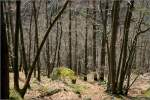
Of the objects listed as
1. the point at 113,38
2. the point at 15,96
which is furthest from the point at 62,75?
the point at 15,96

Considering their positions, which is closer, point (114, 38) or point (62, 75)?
point (114, 38)

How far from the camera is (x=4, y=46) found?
8.23 m

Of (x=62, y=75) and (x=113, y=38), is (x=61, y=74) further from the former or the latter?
(x=113, y=38)

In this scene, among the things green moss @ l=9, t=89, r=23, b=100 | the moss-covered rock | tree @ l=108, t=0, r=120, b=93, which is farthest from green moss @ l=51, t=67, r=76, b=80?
green moss @ l=9, t=89, r=23, b=100

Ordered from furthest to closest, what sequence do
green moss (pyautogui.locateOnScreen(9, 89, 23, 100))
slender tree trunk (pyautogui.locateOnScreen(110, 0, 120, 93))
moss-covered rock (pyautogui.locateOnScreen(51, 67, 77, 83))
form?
moss-covered rock (pyautogui.locateOnScreen(51, 67, 77, 83)), slender tree trunk (pyautogui.locateOnScreen(110, 0, 120, 93)), green moss (pyautogui.locateOnScreen(9, 89, 23, 100))

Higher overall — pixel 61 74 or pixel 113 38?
pixel 113 38

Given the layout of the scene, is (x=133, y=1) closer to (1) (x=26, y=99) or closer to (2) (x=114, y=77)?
(2) (x=114, y=77)

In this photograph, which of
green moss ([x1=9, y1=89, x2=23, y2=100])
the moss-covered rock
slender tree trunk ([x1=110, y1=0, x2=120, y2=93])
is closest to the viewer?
green moss ([x1=9, y1=89, x2=23, y2=100])

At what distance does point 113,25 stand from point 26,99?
6514mm

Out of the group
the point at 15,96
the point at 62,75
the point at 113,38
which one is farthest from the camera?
the point at 62,75

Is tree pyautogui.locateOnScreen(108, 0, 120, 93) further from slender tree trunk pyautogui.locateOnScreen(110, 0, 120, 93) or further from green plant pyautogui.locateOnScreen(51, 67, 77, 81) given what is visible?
green plant pyautogui.locateOnScreen(51, 67, 77, 81)

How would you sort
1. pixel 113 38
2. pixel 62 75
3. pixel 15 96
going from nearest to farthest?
pixel 15 96, pixel 113 38, pixel 62 75

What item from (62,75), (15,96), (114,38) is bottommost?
(62,75)

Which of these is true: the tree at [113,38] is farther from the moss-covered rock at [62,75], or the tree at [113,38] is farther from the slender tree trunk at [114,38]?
the moss-covered rock at [62,75]
